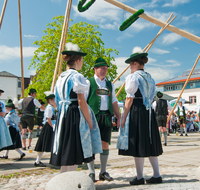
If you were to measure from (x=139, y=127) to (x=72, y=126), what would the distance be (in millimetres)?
1031

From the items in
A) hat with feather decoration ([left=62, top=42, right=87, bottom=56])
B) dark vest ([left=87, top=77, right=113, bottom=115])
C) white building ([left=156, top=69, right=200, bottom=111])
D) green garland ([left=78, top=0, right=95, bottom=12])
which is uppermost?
white building ([left=156, top=69, right=200, bottom=111])

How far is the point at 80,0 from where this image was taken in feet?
13.2

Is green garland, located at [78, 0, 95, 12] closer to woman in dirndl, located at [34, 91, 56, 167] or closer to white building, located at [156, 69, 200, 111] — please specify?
woman in dirndl, located at [34, 91, 56, 167]

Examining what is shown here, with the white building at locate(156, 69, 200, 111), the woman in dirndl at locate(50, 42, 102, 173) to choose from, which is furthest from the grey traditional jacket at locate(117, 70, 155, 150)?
the white building at locate(156, 69, 200, 111)

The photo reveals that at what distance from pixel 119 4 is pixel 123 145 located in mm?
2226

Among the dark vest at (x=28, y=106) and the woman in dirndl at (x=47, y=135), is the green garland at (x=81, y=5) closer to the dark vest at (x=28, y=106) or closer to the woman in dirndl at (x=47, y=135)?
the woman in dirndl at (x=47, y=135)

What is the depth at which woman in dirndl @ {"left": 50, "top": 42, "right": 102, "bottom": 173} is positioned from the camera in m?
2.86

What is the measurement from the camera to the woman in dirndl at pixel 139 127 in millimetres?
3293

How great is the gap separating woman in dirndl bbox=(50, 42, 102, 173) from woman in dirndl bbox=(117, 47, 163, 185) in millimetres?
518

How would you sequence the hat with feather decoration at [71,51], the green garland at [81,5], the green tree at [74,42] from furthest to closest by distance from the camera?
1. the green tree at [74,42]
2. the green garland at [81,5]
3. the hat with feather decoration at [71,51]

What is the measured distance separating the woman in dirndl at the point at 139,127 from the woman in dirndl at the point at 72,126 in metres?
0.52

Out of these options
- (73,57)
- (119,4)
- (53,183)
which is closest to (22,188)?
(53,183)

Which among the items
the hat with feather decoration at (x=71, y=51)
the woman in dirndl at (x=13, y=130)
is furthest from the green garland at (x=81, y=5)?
the woman in dirndl at (x=13, y=130)

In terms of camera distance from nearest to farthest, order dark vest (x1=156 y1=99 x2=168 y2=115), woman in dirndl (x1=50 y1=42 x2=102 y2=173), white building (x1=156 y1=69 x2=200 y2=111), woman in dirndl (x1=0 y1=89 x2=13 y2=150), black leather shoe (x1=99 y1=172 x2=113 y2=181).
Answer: woman in dirndl (x1=50 y1=42 x2=102 y2=173) < black leather shoe (x1=99 y1=172 x2=113 y2=181) < woman in dirndl (x1=0 y1=89 x2=13 y2=150) < dark vest (x1=156 y1=99 x2=168 y2=115) < white building (x1=156 y1=69 x2=200 y2=111)
